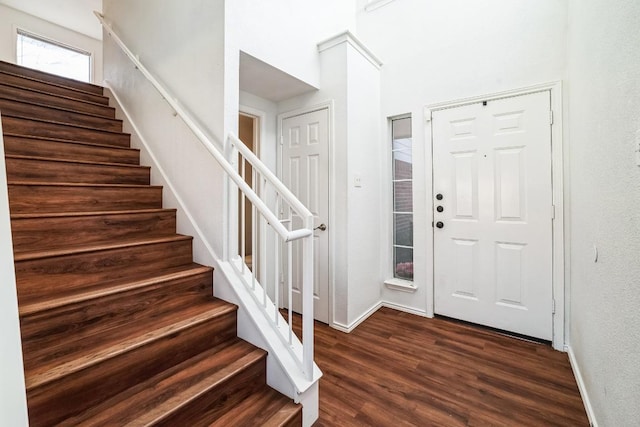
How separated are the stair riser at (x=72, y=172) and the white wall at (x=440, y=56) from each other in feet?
7.20

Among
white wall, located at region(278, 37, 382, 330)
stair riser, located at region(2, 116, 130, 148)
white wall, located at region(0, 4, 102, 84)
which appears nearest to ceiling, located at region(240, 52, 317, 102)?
white wall, located at region(278, 37, 382, 330)

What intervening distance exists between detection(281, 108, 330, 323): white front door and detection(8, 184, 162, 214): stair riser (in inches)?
47.2

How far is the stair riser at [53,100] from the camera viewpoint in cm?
229

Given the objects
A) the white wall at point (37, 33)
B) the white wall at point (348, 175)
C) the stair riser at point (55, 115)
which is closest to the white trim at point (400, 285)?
the white wall at point (348, 175)

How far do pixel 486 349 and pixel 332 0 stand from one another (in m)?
3.41

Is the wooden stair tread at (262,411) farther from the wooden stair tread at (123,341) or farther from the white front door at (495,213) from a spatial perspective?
the white front door at (495,213)

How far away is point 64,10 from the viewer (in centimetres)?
405

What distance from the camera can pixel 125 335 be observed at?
132 cm

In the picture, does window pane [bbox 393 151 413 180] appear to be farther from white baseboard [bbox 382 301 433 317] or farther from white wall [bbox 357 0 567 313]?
white baseboard [bbox 382 301 433 317]

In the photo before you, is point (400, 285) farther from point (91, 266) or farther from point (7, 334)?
point (7, 334)

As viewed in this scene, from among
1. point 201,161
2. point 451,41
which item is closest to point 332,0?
point 451,41

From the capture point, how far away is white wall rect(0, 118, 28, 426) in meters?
0.66

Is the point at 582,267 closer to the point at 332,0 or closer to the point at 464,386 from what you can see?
the point at 464,386

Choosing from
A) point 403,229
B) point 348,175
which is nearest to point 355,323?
point 403,229
